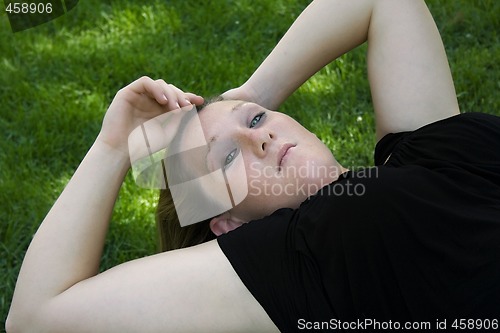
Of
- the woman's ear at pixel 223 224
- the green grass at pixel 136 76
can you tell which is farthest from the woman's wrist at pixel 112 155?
the green grass at pixel 136 76

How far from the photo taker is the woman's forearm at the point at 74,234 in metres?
1.88

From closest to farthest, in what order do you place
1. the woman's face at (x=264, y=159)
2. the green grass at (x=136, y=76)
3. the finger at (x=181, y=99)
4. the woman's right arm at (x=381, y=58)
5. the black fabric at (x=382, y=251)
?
1. the black fabric at (x=382, y=251)
2. the woman's face at (x=264, y=159)
3. the finger at (x=181, y=99)
4. the woman's right arm at (x=381, y=58)
5. the green grass at (x=136, y=76)

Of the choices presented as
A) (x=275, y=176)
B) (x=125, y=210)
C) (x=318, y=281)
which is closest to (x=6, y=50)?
(x=125, y=210)

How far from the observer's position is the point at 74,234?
1938mm

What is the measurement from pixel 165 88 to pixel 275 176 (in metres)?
0.37

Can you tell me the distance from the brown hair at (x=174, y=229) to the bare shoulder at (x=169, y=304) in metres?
0.35

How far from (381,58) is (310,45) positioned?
8.3 inches

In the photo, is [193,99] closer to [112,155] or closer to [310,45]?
[112,155]

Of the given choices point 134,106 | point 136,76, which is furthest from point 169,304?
point 136,76

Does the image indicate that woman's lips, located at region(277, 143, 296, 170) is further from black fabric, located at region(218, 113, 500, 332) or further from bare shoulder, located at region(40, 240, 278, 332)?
bare shoulder, located at region(40, 240, 278, 332)

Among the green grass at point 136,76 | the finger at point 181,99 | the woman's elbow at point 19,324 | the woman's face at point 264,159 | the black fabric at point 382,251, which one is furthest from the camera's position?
the green grass at point 136,76

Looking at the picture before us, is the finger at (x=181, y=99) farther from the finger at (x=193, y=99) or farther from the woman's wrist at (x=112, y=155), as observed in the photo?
the woman's wrist at (x=112, y=155)

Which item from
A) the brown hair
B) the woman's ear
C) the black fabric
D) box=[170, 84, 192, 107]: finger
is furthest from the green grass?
the black fabric

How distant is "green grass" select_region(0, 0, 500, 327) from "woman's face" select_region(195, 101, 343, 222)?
84 centimetres
